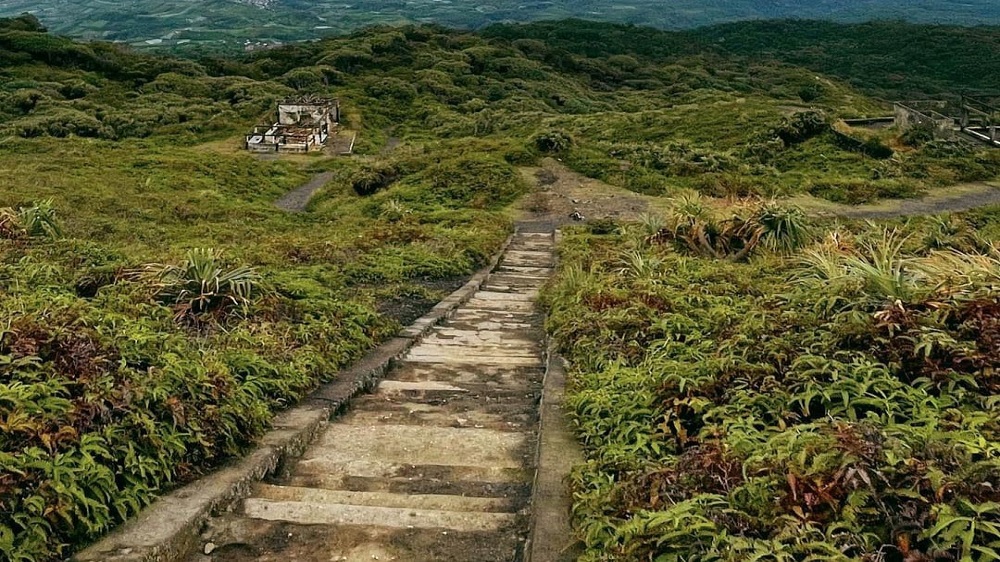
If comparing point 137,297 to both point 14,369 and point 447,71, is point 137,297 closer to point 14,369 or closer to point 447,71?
point 14,369

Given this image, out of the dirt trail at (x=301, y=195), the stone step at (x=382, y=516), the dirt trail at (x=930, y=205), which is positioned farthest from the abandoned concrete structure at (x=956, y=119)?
the stone step at (x=382, y=516)

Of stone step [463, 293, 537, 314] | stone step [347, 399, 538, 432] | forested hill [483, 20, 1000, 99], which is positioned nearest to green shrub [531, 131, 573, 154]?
stone step [463, 293, 537, 314]

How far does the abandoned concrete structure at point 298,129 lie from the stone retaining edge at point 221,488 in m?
34.1

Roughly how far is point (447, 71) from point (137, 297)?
201 ft

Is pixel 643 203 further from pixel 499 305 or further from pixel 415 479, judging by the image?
pixel 415 479

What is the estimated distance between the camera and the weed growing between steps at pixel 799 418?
263 centimetres

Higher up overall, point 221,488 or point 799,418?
point 799,418

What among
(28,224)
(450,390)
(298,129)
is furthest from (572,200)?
(298,129)

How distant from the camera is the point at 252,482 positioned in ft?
13.3

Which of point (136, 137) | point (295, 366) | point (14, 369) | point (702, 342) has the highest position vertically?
point (14, 369)

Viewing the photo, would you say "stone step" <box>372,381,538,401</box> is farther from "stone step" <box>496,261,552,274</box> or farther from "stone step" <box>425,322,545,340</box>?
"stone step" <box>496,261,552,274</box>

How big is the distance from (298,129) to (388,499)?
130ft

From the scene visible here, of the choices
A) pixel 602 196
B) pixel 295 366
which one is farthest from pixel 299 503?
pixel 602 196

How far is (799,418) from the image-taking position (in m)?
3.74
